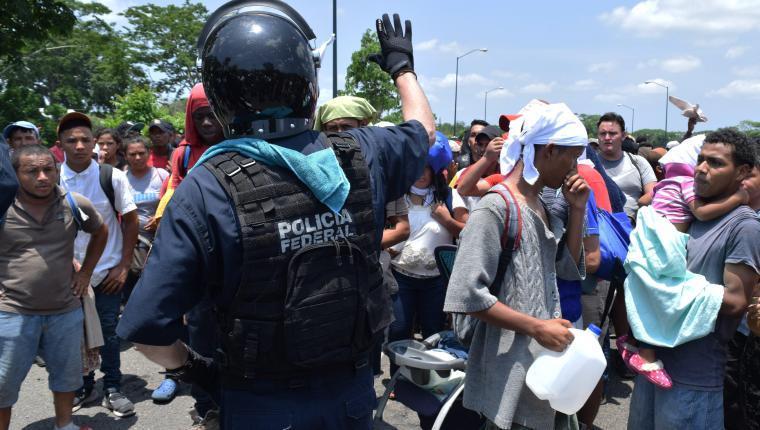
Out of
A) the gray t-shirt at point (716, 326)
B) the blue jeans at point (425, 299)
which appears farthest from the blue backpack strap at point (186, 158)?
the gray t-shirt at point (716, 326)

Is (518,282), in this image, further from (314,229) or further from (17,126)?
(17,126)

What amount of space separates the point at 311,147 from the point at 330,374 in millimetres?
682

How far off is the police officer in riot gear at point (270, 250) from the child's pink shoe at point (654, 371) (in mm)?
1453

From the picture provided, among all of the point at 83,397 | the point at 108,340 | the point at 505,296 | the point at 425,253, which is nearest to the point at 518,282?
the point at 505,296

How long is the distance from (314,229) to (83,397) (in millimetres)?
3797

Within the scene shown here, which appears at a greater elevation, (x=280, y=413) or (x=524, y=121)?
(x=524, y=121)

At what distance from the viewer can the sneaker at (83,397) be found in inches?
173

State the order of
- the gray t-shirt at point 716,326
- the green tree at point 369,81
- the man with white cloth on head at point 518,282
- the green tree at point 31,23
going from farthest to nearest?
the green tree at point 369,81 → the green tree at point 31,23 → the gray t-shirt at point 716,326 → the man with white cloth on head at point 518,282

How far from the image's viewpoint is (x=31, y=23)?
488 inches

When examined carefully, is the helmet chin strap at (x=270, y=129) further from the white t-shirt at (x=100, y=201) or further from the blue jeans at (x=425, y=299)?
the white t-shirt at (x=100, y=201)

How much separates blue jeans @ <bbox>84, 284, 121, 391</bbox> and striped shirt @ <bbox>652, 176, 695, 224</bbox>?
3.82 meters

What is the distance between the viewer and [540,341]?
7.08ft

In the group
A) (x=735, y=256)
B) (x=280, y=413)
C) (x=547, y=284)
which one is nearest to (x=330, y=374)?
(x=280, y=413)

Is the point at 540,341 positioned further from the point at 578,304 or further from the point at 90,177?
the point at 90,177
